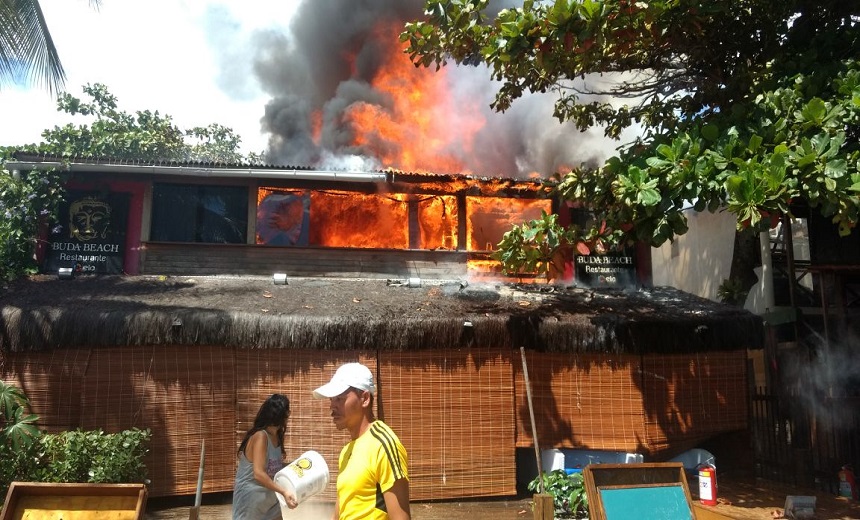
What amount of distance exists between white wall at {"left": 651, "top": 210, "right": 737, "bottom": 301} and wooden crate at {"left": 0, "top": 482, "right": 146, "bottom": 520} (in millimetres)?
16288

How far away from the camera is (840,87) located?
750 cm

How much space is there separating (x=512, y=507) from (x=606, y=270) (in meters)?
5.96

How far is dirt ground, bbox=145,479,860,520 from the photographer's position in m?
8.20

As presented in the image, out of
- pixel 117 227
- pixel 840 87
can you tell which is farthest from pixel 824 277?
pixel 117 227

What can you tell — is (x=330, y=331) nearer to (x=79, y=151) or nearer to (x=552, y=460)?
(x=552, y=460)

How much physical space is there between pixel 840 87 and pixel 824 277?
4.47m

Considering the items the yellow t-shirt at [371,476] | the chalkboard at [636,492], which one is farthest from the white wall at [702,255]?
the yellow t-shirt at [371,476]

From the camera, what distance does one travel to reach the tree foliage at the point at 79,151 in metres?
11.4

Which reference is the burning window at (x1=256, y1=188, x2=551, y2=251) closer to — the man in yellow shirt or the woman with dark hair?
the woman with dark hair

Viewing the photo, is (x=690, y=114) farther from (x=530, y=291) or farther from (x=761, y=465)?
(x=761, y=465)

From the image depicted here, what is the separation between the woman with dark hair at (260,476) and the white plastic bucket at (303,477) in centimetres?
5

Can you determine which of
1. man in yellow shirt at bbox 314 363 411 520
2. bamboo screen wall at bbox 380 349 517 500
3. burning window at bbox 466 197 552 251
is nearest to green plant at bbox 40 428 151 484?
bamboo screen wall at bbox 380 349 517 500

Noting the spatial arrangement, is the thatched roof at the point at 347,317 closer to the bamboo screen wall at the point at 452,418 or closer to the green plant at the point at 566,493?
the bamboo screen wall at the point at 452,418

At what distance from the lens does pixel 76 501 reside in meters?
3.82
